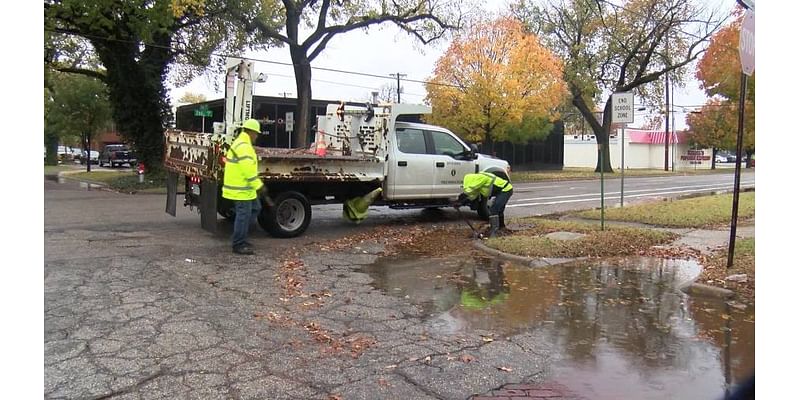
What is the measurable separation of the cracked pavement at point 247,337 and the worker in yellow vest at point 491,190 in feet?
7.63

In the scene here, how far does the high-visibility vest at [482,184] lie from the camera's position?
959cm

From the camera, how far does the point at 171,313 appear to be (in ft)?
18.1

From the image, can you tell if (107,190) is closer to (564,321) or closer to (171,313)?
(171,313)

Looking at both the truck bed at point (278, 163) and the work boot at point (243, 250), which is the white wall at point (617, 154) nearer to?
the truck bed at point (278, 163)

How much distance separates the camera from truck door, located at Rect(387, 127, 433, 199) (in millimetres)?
10961

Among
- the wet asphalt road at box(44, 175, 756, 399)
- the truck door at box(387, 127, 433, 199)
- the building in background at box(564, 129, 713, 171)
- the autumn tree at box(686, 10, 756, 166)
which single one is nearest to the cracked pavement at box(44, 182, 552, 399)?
the wet asphalt road at box(44, 175, 756, 399)

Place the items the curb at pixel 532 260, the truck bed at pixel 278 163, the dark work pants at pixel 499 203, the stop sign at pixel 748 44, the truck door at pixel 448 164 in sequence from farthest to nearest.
→ 1. the truck door at pixel 448 164
2. the dark work pants at pixel 499 203
3. the truck bed at pixel 278 163
4. the curb at pixel 532 260
5. the stop sign at pixel 748 44

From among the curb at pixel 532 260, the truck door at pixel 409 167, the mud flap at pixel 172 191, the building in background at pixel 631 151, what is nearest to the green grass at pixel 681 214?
the truck door at pixel 409 167

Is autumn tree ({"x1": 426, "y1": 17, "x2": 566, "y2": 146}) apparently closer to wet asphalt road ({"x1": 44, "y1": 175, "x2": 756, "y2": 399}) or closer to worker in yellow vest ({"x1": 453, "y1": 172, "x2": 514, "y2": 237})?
worker in yellow vest ({"x1": 453, "y1": 172, "x2": 514, "y2": 237})

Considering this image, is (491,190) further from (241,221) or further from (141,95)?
(141,95)

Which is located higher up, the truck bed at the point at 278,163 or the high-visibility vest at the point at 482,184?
the truck bed at the point at 278,163

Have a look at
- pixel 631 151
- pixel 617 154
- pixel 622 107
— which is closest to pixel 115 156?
pixel 622 107

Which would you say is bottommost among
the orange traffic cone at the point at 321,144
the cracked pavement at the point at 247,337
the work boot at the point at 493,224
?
the cracked pavement at the point at 247,337

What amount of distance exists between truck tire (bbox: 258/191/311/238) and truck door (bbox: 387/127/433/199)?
1.73 metres
